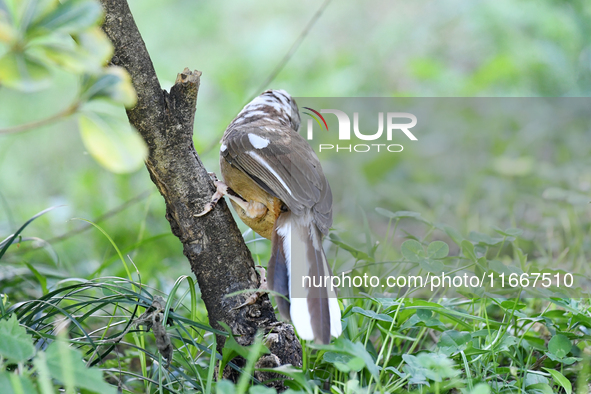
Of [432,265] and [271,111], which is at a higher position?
[271,111]

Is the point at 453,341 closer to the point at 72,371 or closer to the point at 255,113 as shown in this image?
the point at 72,371

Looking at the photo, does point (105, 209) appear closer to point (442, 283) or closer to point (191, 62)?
point (191, 62)

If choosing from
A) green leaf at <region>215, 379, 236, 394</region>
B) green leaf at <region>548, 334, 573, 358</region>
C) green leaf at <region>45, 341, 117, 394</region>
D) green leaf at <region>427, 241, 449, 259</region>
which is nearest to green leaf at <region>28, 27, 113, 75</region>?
green leaf at <region>45, 341, 117, 394</region>

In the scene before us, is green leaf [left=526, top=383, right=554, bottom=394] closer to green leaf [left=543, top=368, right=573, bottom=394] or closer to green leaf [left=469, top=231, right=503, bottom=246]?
green leaf [left=543, top=368, right=573, bottom=394]

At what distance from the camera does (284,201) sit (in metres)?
2.26

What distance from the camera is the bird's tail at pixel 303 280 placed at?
181 cm

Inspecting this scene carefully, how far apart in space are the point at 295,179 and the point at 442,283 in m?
0.82

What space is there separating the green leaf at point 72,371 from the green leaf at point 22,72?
0.62 m

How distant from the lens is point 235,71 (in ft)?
21.4

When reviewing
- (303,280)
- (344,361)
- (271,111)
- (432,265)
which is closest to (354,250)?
(432,265)

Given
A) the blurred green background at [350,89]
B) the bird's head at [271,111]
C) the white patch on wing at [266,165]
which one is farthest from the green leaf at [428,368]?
the blurred green background at [350,89]

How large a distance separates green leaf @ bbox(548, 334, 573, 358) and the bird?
831 millimetres

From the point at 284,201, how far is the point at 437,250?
0.68m

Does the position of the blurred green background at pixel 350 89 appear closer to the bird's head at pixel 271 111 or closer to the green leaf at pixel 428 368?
the bird's head at pixel 271 111
